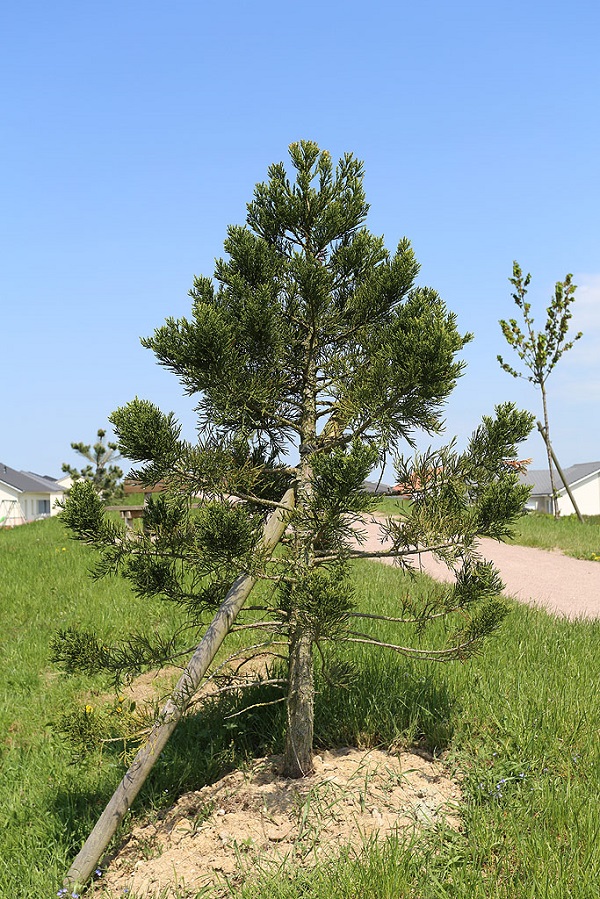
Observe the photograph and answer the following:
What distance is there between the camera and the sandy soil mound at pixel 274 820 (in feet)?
12.5

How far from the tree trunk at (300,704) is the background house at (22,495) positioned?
2236 inches

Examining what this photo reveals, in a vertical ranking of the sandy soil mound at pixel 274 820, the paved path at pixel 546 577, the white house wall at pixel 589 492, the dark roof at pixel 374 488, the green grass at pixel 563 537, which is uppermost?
the white house wall at pixel 589 492

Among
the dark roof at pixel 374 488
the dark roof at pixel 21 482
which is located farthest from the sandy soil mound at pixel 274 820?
the dark roof at pixel 21 482

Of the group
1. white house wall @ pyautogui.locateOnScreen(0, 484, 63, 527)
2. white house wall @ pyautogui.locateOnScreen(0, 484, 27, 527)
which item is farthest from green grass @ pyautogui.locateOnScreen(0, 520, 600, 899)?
white house wall @ pyautogui.locateOnScreen(0, 484, 27, 527)

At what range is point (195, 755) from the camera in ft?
16.4

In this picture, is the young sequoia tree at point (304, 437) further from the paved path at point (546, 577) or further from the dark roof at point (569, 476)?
the dark roof at point (569, 476)

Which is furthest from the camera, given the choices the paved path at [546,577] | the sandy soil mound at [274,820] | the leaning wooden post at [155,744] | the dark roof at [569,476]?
the dark roof at [569,476]

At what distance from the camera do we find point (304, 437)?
4660 mm

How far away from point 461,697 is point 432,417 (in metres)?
2.32

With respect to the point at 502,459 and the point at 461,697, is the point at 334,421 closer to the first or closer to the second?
the point at 502,459

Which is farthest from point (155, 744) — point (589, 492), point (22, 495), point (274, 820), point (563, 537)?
point (589, 492)

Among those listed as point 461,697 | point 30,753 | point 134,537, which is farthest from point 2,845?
point 461,697

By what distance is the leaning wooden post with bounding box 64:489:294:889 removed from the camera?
4.00 m

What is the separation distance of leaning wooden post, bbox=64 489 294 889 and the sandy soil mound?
0.63ft
